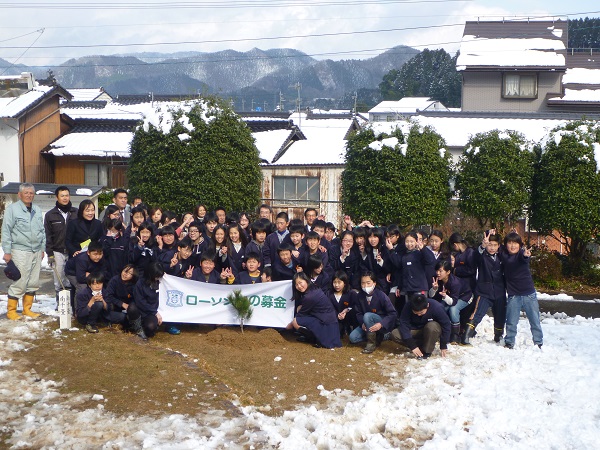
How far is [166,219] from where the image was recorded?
37.1ft

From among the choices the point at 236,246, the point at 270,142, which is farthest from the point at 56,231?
the point at 270,142

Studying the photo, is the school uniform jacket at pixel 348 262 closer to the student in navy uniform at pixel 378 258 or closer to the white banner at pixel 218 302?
the student in navy uniform at pixel 378 258

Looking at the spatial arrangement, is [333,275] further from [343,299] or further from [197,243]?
[197,243]

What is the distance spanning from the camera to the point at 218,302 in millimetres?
9273

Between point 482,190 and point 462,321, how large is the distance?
6487 mm

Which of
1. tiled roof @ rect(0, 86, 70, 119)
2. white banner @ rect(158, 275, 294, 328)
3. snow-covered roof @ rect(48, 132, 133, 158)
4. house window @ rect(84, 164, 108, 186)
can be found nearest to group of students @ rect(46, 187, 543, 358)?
white banner @ rect(158, 275, 294, 328)

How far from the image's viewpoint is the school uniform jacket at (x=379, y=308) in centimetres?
870

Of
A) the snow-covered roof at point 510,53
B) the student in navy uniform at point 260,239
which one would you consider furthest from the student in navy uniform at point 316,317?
the snow-covered roof at point 510,53

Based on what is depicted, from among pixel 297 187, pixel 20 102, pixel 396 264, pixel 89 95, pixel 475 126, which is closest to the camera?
pixel 396 264

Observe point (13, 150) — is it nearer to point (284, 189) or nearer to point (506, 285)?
point (284, 189)

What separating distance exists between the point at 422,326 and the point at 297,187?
1479 cm

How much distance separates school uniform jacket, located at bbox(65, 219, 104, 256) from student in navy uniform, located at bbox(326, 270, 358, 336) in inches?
135

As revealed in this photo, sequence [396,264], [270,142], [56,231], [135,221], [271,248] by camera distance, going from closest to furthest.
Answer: [396,264] → [56,231] → [271,248] → [135,221] → [270,142]

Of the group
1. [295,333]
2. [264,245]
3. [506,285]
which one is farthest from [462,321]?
[264,245]
